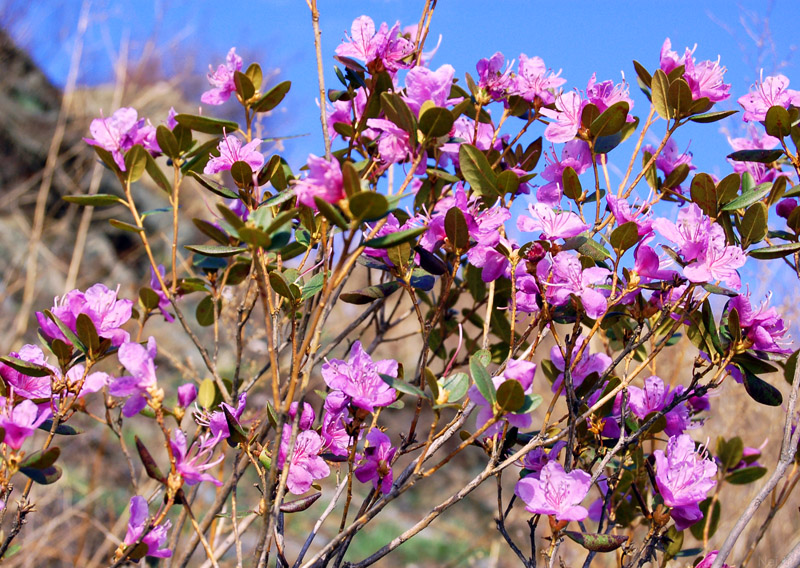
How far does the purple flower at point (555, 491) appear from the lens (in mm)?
Answer: 735

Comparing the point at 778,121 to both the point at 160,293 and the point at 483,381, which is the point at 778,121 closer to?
the point at 483,381

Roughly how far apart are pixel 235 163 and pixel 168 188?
214 millimetres

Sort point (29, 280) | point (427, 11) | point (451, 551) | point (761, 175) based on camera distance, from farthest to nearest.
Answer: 1. point (451, 551)
2. point (29, 280)
3. point (761, 175)
4. point (427, 11)

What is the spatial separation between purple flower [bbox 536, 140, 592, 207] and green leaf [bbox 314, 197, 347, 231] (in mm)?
447

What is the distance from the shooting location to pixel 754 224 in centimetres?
79

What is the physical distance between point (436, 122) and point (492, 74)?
24 centimetres

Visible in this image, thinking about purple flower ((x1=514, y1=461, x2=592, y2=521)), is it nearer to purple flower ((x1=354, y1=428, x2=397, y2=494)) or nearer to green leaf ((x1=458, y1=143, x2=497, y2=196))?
purple flower ((x1=354, y1=428, x2=397, y2=494))

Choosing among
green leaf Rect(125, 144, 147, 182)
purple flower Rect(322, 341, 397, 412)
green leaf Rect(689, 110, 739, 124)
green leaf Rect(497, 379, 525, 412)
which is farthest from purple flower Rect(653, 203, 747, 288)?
green leaf Rect(125, 144, 147, 182)

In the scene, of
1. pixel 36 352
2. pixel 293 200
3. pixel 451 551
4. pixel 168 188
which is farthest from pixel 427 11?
pixel 451 551

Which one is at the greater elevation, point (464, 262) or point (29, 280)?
point (29, 280)

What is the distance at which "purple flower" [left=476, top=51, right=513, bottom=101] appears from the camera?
3.08 ft

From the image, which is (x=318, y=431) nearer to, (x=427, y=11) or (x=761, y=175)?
(x=427, y=11)

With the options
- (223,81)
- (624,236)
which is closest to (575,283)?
(624,236)

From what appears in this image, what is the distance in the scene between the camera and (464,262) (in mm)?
1133
